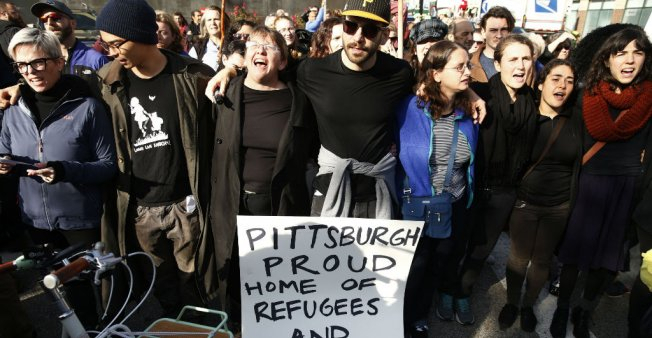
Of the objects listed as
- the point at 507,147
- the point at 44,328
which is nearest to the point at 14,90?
the point at 44,328

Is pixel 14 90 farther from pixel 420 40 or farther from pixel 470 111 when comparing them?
pixel 420 40

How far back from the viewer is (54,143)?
7.40 feet

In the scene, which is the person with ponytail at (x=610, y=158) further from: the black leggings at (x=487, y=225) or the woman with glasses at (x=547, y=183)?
the black leggings at (x=487, y=225)

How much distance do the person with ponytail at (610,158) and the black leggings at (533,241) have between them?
9cm

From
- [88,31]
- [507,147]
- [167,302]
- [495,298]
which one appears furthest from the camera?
[88,31]

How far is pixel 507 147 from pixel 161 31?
126 inches

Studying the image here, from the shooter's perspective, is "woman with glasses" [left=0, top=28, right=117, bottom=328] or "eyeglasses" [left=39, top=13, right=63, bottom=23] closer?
"woman with glasses" [left=0, top=28, right=117, bottom=328]

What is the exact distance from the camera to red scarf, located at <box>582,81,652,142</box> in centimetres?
247

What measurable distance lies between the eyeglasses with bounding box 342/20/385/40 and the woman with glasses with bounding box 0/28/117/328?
1.47 metres

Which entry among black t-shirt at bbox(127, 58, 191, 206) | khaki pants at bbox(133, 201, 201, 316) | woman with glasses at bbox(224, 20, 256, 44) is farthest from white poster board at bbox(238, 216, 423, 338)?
woman with glasses at bbox(224, 20, 256, 44)

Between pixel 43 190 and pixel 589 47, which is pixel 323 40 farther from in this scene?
pixel 43 190

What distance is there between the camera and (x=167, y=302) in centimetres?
286

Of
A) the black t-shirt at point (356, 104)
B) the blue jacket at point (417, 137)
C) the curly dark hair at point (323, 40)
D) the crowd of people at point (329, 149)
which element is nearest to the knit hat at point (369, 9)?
the crowd of people at point (329, 149)

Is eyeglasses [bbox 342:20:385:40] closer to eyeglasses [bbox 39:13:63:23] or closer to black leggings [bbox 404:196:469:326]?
black leggings [bbox 404:196:469:326]
